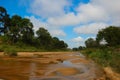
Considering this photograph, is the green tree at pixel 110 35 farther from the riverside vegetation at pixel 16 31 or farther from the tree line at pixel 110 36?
the riverside vegetation at pixel 16 31

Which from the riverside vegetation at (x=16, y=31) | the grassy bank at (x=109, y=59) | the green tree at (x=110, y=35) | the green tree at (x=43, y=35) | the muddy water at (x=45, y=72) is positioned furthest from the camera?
the green tree at (x=43, y=35)

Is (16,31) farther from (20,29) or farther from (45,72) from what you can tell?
(45,72)

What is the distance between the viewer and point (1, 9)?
82.5 metres

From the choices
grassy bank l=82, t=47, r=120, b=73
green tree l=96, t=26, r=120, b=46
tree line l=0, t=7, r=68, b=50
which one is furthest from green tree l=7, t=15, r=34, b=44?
grassy bank l=82, t=47, r=120, b=73

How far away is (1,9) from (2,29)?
8076 mm

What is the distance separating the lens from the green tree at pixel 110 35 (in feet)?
295

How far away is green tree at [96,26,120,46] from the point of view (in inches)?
3541

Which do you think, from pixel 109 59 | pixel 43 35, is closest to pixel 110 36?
pixel 43 35

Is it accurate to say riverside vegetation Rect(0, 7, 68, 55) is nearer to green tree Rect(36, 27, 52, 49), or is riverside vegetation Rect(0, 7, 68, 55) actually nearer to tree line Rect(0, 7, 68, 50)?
tree line Rect(0, 7, 68, 50)

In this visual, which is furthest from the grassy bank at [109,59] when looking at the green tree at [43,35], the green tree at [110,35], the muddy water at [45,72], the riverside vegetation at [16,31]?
the green tree at [43,35]

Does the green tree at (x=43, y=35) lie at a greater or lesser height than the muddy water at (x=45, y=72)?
greater

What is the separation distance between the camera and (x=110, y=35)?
9219 centimetres

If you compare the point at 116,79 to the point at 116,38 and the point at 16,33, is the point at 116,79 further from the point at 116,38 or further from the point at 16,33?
the point at 116,38

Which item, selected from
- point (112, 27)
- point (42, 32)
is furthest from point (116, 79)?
point (42, 32)
